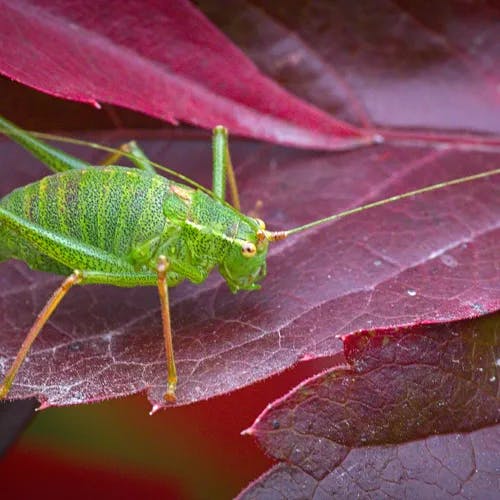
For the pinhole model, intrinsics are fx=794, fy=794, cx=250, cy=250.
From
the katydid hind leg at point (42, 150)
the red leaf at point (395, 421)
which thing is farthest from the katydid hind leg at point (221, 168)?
the red leaf at point (395, 421)

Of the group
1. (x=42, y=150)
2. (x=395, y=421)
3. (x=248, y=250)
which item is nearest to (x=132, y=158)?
(x=42, y=150)

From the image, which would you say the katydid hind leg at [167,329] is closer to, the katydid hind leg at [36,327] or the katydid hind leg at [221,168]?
the katydid hind leg at [36,327]

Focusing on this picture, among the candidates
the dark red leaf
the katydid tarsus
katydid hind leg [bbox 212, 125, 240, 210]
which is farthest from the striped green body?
the dark red leaf

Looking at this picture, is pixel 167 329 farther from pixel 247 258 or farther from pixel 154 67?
pixel 154 67

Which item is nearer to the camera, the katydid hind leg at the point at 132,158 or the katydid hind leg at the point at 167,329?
the katydid hind leg at the point at 167,329

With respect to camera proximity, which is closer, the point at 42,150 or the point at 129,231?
the point at 129,231

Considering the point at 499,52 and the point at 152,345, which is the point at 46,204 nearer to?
the point at 152,345

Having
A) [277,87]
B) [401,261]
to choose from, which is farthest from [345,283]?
[277,87]

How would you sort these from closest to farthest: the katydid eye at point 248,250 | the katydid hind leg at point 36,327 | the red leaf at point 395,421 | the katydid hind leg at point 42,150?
the red leaf at point 395,421 → the katydid hind leg at point 36,327 → the katydid eye at point 248,250 → the katydid hind leg at point 42,150
